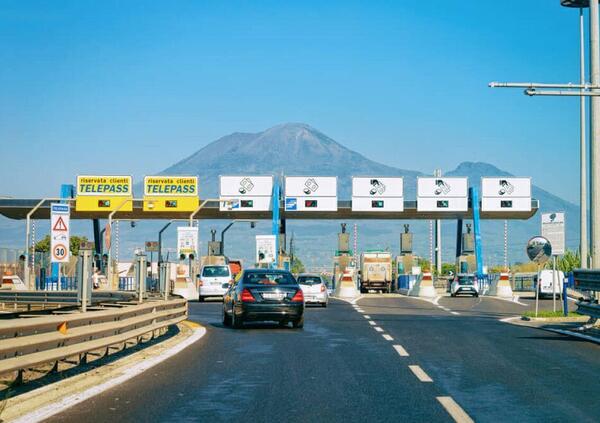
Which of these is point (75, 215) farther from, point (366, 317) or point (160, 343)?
point (160, 343)

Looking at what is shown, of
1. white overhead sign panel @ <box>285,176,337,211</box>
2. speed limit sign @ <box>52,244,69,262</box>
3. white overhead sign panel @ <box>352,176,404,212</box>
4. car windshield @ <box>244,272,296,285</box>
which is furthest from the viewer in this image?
white overhead sign panel @ <box>352,176,404,212</box>

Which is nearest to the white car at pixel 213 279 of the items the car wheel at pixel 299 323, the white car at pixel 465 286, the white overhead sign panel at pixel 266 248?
the white overhead sign panel at pixel 266 248

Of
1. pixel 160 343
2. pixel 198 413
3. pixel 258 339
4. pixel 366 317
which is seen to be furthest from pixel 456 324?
pixel 198 413

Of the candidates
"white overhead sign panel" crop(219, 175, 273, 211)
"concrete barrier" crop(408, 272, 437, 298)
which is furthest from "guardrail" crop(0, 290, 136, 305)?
"white overhead sign panel" crop(219, 175, 273, 211)

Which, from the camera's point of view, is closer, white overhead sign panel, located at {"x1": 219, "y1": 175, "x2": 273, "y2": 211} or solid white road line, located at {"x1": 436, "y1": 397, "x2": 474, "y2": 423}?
solid white road line, located at {"x1": 436, "y1": 397, "x2": 474, "y2": 423}

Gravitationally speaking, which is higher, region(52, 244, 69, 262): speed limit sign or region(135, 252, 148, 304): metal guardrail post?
region(52, 244, 69, 262): speed limit sign

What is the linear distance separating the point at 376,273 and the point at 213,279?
92.3 ft

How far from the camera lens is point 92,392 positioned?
1066cm

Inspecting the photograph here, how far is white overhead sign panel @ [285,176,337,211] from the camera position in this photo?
6431 cm

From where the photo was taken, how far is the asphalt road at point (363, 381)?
918 cm

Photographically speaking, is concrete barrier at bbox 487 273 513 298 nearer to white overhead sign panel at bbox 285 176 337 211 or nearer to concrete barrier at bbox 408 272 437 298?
concrete barrier at bbox 408 272 437 298

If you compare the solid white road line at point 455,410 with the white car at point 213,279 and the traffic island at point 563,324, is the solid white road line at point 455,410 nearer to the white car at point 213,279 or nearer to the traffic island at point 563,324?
the traffic island at point 563,324

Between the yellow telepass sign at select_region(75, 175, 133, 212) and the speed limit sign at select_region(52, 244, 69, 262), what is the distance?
40099 mm

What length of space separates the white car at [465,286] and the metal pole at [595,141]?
2751cm
